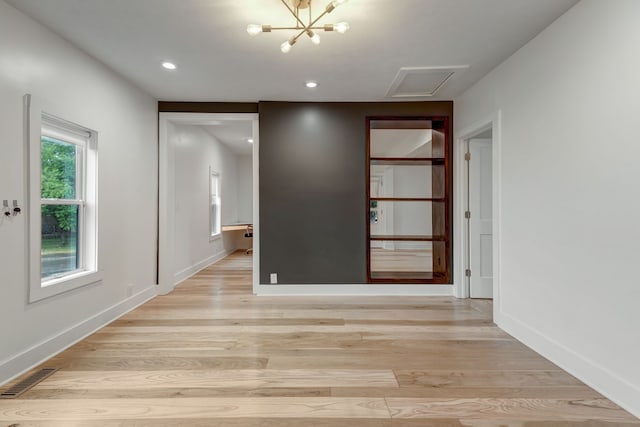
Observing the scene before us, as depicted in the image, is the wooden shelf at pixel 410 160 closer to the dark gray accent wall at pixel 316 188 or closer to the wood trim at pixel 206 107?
the dark gray accent wall at pixel 316 188

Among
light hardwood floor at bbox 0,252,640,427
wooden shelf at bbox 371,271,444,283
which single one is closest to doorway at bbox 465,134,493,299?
wooden shelf at bbox 371,271,444,283

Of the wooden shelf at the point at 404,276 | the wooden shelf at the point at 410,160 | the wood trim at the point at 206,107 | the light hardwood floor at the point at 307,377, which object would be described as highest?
the wood trim at the point at 206,107

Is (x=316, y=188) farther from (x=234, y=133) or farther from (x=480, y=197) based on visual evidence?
(x=234, y=133)

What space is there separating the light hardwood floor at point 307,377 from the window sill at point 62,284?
0.49m

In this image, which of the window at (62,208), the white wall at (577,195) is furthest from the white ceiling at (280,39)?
the window at (62,208)

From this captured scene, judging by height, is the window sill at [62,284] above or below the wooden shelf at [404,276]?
above

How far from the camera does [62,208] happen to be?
2.78 m

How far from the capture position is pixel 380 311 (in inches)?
142

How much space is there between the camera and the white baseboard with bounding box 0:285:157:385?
2155mm

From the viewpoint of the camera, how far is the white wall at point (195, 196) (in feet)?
16.6

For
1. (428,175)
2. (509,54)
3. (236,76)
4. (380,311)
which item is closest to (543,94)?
(509,54)

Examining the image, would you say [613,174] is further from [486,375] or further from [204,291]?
[204,291]

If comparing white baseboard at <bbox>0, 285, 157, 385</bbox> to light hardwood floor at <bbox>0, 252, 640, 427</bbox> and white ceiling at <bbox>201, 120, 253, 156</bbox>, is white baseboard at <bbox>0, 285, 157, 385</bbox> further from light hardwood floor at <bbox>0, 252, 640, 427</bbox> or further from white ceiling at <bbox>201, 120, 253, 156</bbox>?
white ceiling at <bbox>201, 120, 253, 156</bbox>

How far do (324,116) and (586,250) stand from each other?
10.2 ft
